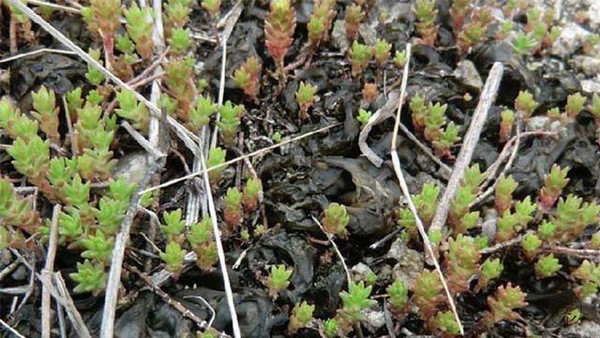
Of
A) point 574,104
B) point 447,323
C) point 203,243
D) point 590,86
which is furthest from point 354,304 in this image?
point 590,86

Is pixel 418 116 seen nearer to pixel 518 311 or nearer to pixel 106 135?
pixel 518 311

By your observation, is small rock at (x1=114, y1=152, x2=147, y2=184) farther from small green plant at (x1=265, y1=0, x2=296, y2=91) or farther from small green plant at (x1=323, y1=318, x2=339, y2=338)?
small green plant at (x1=323, y1=318, x2=339, y2=338)

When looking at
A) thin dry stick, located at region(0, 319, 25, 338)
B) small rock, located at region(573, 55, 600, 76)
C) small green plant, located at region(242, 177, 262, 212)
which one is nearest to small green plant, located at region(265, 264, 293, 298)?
small green plant, located at region(242, 177, 262, 212)

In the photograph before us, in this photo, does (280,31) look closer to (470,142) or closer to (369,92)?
(369,92)

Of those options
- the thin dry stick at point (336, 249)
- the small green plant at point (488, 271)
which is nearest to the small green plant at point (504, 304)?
the small green plant at point (488, 271)

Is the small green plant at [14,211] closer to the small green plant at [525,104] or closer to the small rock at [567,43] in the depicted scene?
the small green plant at [525,104]

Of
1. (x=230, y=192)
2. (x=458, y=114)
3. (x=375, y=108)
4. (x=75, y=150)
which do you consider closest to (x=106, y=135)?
(x=75, y=150)

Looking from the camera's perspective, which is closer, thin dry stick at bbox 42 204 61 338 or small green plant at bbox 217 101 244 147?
thin dry stick at bbox 42 204 61 338
